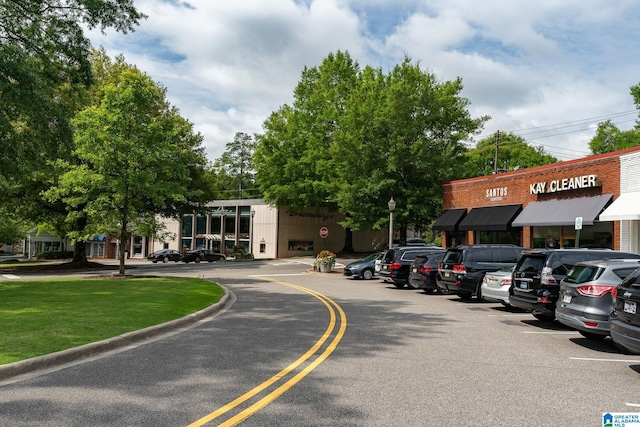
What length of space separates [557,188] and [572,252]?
1530 cm

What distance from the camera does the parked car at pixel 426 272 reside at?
19.2 meters

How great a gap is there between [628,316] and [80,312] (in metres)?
10.7

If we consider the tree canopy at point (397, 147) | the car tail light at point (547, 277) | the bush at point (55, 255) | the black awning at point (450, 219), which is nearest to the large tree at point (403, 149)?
the tree canopy at point (397, 147)

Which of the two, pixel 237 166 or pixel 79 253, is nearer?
pixel 79 253

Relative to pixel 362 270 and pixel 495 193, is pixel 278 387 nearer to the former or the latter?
pixel 362 270

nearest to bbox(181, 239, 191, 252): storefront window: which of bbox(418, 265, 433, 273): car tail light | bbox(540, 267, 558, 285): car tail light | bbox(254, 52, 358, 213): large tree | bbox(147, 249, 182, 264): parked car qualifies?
bbox(147, 249, 182, 264): parked car

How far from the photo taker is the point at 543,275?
37.0 ft

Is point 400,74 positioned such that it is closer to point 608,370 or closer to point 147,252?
point 608,370

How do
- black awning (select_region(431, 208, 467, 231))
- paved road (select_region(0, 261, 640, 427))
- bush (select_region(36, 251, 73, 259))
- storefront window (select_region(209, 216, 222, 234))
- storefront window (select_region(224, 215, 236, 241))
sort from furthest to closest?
bush (select_region(36, 251, 73, 259))
storefront window (select_region(209, 216, 222, 234))
storefront window (select_region(224, 215, 236, 241))
black awning (select_region(431, 208, 467, 231))
paved road (select_region(0, 261, 640, 427))

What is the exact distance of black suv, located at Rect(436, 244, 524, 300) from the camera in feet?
53.4

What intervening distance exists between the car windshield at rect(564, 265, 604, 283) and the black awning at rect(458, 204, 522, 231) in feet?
61.7

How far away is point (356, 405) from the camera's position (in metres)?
5.55

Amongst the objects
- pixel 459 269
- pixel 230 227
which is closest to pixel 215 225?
pixel 230 227

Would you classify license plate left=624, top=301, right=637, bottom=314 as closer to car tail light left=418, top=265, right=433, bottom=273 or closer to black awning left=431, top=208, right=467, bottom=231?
car tail light left=418, top=265, right=433, bottom=273
